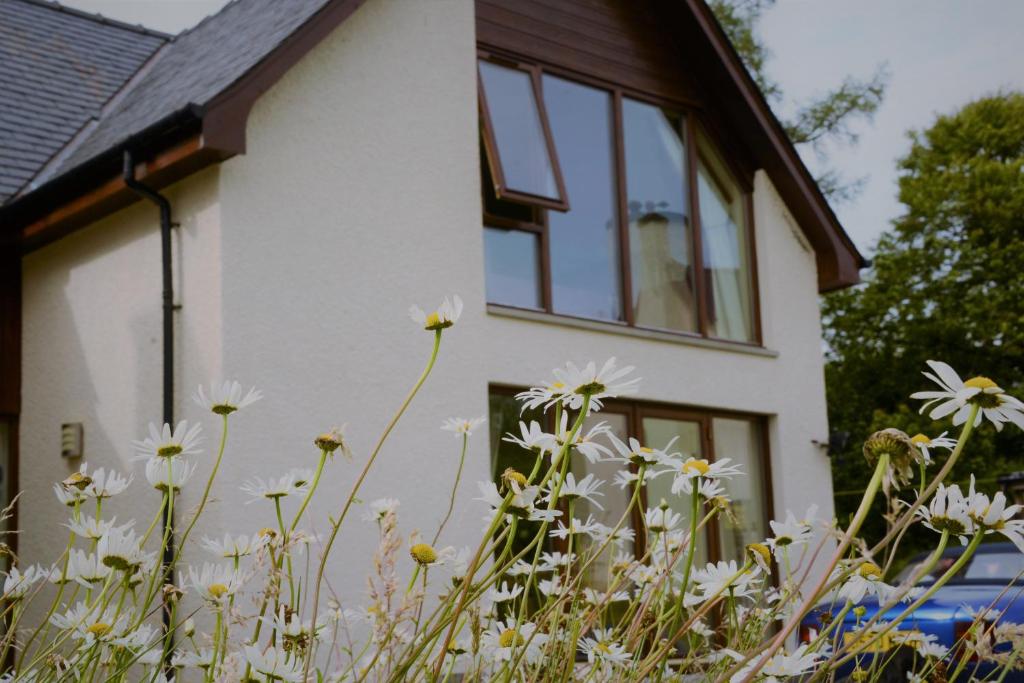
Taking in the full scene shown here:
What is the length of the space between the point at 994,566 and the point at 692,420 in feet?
8.22

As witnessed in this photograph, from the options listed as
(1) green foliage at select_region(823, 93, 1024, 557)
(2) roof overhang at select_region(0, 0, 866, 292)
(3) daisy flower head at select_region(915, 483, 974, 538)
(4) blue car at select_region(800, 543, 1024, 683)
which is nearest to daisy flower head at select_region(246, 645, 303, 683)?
(3) daisy flower head at select_region(915, 483, 974, 538)

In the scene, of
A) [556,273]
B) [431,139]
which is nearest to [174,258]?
[431,139]

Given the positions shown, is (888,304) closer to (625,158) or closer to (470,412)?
(625,158)

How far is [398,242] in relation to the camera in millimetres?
7773

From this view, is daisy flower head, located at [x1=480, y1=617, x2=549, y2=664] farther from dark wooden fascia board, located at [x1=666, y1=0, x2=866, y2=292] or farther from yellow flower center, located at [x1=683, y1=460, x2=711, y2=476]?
dark wooden fascia board, located at [x1=666, y1=0, x2=866, y2=292]

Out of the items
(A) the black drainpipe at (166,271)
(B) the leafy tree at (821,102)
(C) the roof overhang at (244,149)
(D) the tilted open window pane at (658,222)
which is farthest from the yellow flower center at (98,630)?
(B) the leafy tree at (821,102)

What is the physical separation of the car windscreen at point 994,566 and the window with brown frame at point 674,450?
5.39 ft

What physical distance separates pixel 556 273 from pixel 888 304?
1658cm

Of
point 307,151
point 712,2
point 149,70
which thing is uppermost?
point 712,2

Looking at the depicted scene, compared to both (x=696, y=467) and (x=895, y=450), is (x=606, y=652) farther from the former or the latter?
(x=895, y=450)

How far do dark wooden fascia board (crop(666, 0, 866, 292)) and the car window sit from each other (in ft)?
11.0

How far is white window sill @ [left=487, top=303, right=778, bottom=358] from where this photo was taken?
326 inches

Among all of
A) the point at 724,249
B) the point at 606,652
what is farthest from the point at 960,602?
the point at 724,249

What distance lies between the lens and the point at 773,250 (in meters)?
10.5
